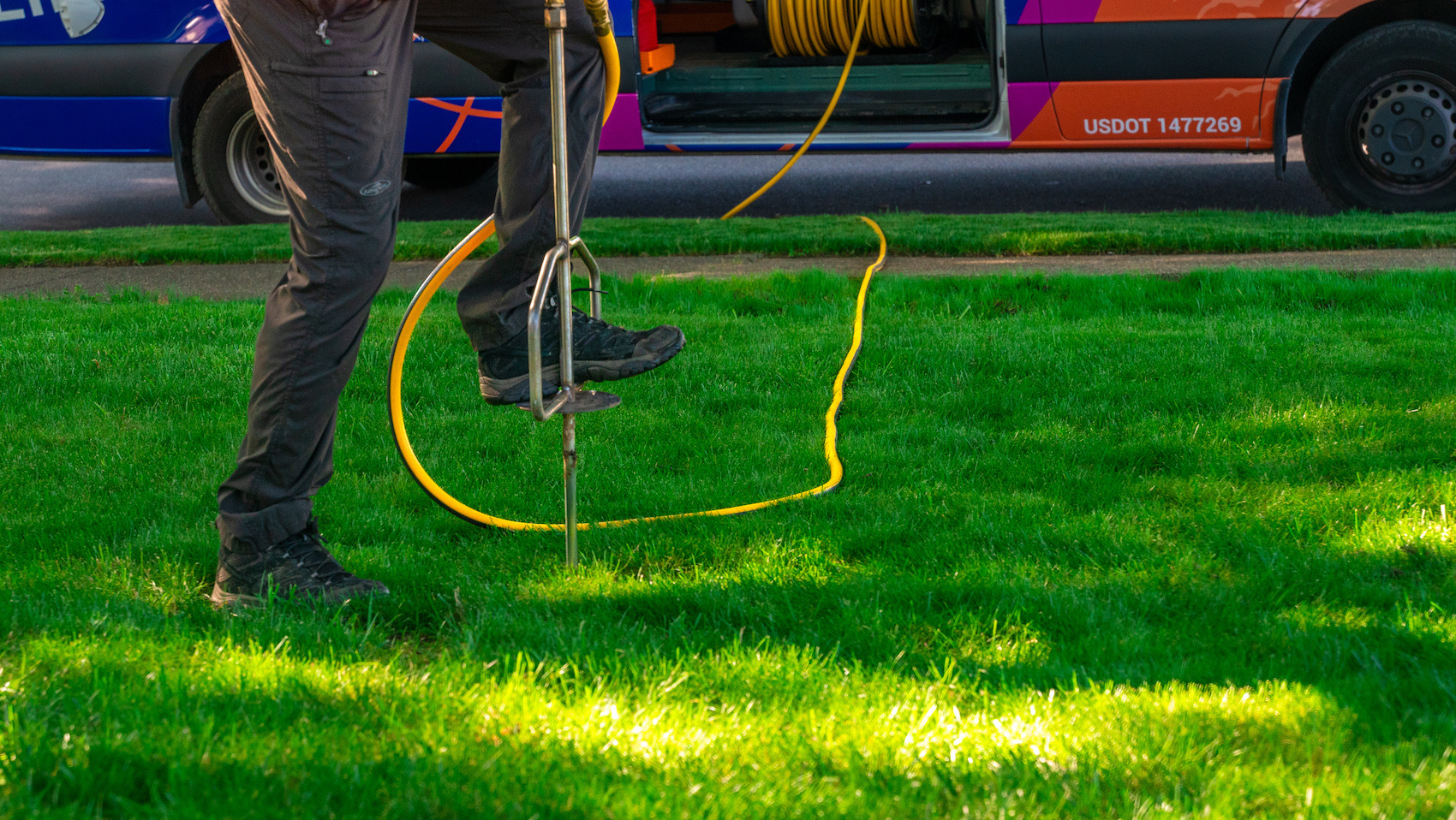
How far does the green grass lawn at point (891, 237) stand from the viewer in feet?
20.4

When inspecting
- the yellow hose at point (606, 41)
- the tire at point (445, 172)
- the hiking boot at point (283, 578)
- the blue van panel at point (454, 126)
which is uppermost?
the yellow hose at point (606, 41)

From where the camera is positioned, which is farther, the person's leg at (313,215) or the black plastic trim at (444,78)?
the black plastic trim at (444,78)

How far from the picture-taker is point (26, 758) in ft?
6.70

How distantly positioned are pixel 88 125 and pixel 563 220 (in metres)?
5.84

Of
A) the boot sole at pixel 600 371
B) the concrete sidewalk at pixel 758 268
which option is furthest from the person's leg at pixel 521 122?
the concrete sidewalk at pixel 758 268

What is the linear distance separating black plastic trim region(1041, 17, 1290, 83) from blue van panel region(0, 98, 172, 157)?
15.9ft

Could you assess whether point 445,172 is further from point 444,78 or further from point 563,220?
point 563,220

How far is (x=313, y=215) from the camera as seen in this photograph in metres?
2.54

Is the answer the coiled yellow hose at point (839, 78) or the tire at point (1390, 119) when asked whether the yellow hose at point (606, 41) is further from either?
the tire at point (1390, 119)

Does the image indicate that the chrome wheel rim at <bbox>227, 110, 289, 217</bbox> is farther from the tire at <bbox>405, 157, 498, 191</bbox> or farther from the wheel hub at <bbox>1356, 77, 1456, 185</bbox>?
the wheel hub at <bbox>1356, 77, 1456, 185</bbox>

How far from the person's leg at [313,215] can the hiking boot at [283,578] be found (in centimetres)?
1

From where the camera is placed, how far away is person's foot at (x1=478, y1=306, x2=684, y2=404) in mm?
3160

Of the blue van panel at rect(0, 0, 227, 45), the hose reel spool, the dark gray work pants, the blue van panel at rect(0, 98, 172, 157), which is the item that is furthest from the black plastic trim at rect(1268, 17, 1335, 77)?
the blue van panel at rect(0, 98, 172, 157)

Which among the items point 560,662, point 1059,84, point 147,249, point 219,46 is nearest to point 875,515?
point 560,662
